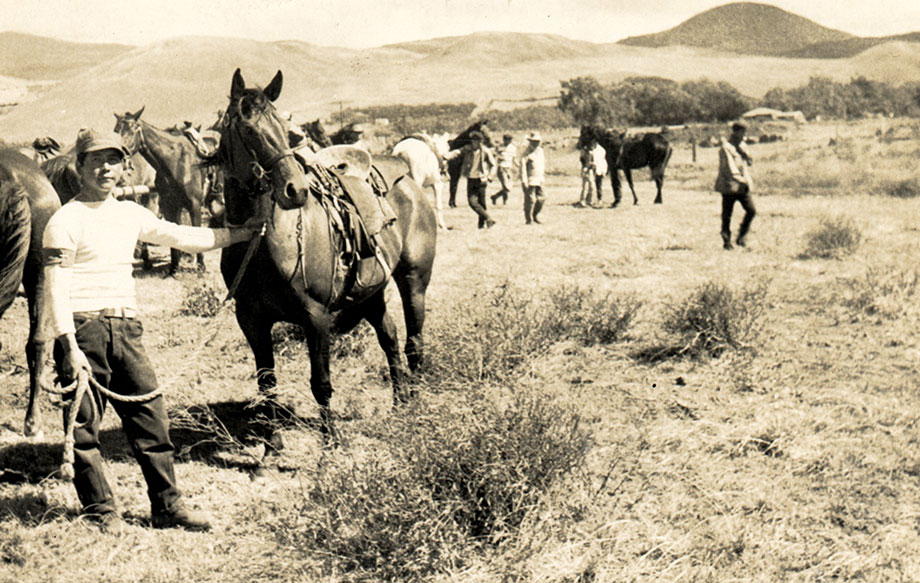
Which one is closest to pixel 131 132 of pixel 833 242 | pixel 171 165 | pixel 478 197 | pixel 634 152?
pixel 171 165

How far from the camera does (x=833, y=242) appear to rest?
455 inches

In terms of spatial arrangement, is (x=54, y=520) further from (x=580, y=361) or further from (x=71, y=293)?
(x=580, y=361)

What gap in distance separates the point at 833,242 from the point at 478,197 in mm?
7288

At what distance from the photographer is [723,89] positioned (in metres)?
69.5

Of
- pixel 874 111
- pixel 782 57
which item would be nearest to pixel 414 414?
pixel 874 111

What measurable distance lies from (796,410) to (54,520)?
4.84m

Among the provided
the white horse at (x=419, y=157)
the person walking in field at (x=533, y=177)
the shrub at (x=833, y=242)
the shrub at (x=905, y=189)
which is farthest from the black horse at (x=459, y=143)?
the shrub at (x=905, y=189)

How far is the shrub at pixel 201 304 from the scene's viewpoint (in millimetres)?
8609

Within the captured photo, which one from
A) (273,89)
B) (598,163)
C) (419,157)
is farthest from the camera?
(598,163)

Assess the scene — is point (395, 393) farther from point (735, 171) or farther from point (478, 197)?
point (478, 197)

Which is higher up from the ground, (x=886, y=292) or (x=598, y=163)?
(x=598, y=163)

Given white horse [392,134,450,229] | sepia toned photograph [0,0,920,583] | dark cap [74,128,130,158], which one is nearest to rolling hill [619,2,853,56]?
white horse [392,134,450,229]

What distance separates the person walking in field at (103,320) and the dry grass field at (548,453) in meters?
0.21

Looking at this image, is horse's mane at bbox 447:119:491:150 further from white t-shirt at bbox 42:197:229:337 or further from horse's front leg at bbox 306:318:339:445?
white t-shirt at bbox 42:197:229:337
